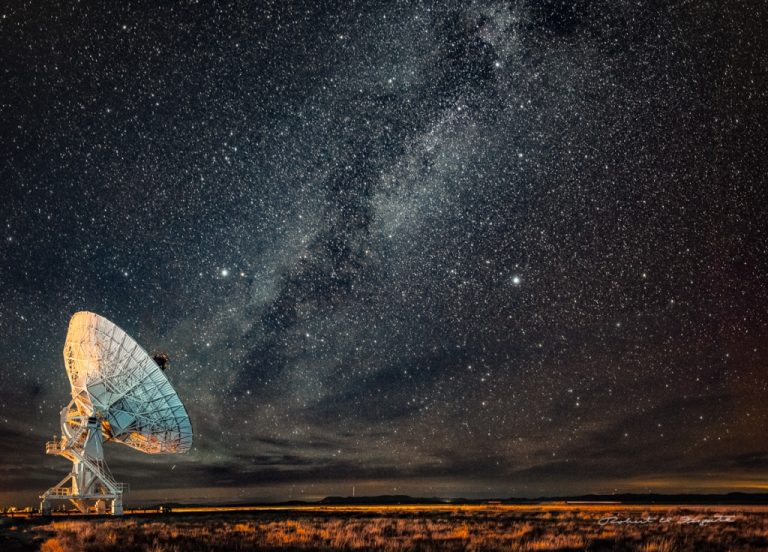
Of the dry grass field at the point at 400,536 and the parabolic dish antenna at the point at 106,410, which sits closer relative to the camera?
the dry grass field at the point at 400,536

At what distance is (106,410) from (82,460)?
352cm

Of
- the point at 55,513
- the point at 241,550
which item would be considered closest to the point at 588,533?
the point at 241,550

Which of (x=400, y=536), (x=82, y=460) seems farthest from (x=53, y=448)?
(x=400, y=536)

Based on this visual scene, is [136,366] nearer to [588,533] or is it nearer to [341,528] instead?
[341,528]

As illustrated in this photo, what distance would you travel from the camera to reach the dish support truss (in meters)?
32.8

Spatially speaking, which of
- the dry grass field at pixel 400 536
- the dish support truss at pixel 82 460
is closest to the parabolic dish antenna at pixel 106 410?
the dish support truss at pixel 82 460

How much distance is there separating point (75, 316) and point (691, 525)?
28819mm

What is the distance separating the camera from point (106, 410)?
3203cm

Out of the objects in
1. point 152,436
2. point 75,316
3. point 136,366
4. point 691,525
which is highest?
point 75,316

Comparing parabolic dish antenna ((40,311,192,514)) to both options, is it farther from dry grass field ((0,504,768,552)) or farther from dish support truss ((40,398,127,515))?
dry grass field ((0,504,768,552))

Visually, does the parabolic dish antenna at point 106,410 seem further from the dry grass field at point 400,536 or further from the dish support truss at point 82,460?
the dry grass field at point 400,536

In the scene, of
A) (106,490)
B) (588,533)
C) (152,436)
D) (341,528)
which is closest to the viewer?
(588,533)

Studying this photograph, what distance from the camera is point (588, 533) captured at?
19.9 m

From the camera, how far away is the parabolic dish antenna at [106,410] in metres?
29.8
